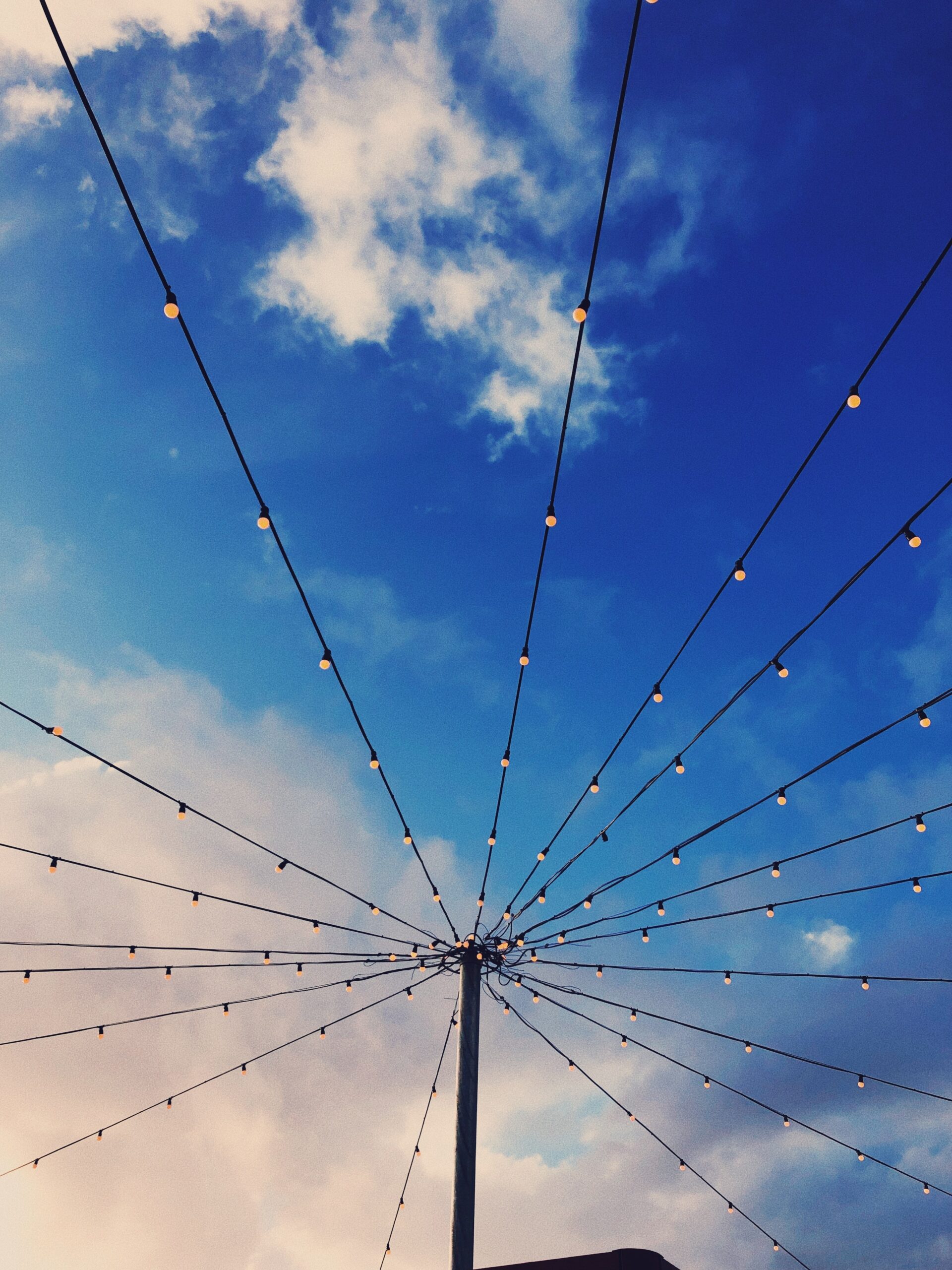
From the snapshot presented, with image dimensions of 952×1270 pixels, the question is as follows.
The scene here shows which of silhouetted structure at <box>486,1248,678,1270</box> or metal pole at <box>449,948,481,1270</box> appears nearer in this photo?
metal pole at <box>449,948,481,1270</box>

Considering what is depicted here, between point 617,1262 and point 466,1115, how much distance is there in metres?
3.33

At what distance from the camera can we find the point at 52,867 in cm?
775

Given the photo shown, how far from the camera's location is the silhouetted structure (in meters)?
9.24

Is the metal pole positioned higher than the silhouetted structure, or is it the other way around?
the metal pole

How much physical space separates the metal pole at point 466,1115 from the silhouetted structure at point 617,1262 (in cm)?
277

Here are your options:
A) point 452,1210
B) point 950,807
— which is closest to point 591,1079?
point 452,1210

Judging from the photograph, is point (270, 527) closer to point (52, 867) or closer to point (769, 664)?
point (769, 664)

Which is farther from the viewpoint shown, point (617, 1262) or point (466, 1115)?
point (617, 1262)

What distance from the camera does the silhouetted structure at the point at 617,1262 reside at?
30.3 ft

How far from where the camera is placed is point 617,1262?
30.6 ft

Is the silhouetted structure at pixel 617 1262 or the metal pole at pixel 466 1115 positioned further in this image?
the silhouetted structure at pixel 617 1262

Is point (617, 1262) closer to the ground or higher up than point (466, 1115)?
closer to the ground

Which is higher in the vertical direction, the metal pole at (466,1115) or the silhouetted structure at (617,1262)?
the metal pole at (466,1115)

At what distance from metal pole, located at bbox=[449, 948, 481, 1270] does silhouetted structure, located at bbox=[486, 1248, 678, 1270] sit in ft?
9.08
